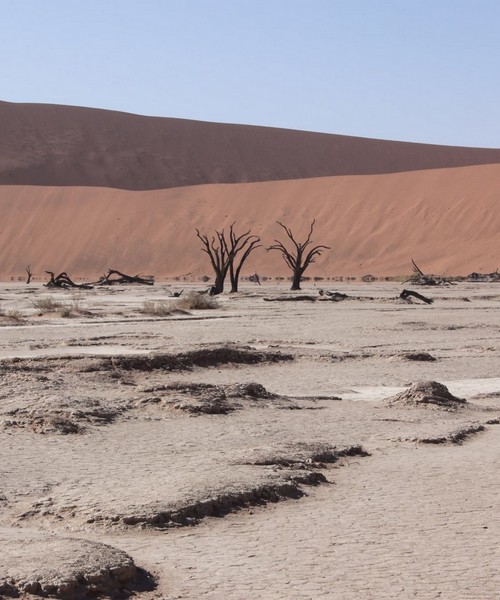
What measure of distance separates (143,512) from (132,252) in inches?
2861

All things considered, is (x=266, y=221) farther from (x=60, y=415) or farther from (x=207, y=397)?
(x=60, y=415)

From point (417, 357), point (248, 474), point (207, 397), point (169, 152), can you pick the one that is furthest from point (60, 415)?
point (169, 152)

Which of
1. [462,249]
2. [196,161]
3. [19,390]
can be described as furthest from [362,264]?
[19,390]

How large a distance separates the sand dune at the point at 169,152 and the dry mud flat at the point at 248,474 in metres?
84.4

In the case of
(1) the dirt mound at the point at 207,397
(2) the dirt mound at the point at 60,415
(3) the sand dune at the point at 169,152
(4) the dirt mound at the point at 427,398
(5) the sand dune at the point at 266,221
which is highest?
(3) the sand dune at the point at 169,152

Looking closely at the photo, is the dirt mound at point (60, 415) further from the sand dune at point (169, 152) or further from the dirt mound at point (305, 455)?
the sand dune at point (169, 152)

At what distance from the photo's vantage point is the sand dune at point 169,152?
100188 millimetres

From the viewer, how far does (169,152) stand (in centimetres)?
10644

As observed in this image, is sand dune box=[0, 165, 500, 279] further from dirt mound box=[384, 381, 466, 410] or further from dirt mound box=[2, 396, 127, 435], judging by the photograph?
dirt mound box=[2, 396, 127, 435]

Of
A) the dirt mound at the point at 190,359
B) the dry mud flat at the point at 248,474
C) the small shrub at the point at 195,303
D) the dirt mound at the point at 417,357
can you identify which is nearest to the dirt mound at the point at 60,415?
the dry mud flat at the point at 248,474

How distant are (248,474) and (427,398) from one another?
4.29 metres

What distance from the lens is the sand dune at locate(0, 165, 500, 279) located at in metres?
73.9

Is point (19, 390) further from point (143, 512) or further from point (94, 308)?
point (94, 308)

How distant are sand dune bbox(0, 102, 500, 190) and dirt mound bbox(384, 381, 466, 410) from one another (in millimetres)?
87372
